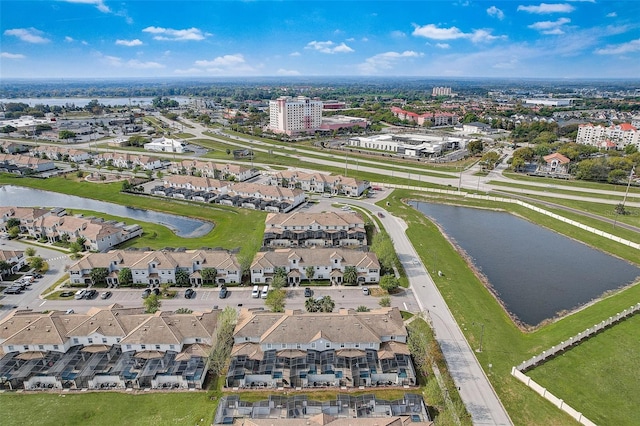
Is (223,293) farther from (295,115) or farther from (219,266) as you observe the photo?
(295,115)

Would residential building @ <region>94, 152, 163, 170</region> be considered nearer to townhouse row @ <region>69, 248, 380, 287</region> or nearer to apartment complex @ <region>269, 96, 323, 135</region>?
townhouse row @ <region>69, 248, 380, 287</region>

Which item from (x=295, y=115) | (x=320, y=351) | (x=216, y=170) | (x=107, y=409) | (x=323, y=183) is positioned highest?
(x=295, y=115)

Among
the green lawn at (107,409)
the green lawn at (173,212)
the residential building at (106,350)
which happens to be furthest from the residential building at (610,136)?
the green lawn at (107,409)

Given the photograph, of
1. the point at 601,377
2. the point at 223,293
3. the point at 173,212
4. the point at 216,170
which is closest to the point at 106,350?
the point at 223,293

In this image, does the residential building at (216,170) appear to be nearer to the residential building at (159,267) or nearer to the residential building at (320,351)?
the residential building at (159,267)

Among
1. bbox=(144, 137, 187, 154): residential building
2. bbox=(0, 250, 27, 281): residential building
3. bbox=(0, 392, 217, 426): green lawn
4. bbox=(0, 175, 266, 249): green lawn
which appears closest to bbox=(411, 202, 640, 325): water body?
bbox=(0, 392, 217, 426): green lawn

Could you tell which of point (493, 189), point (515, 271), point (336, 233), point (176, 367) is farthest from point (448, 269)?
point (493, 189)
